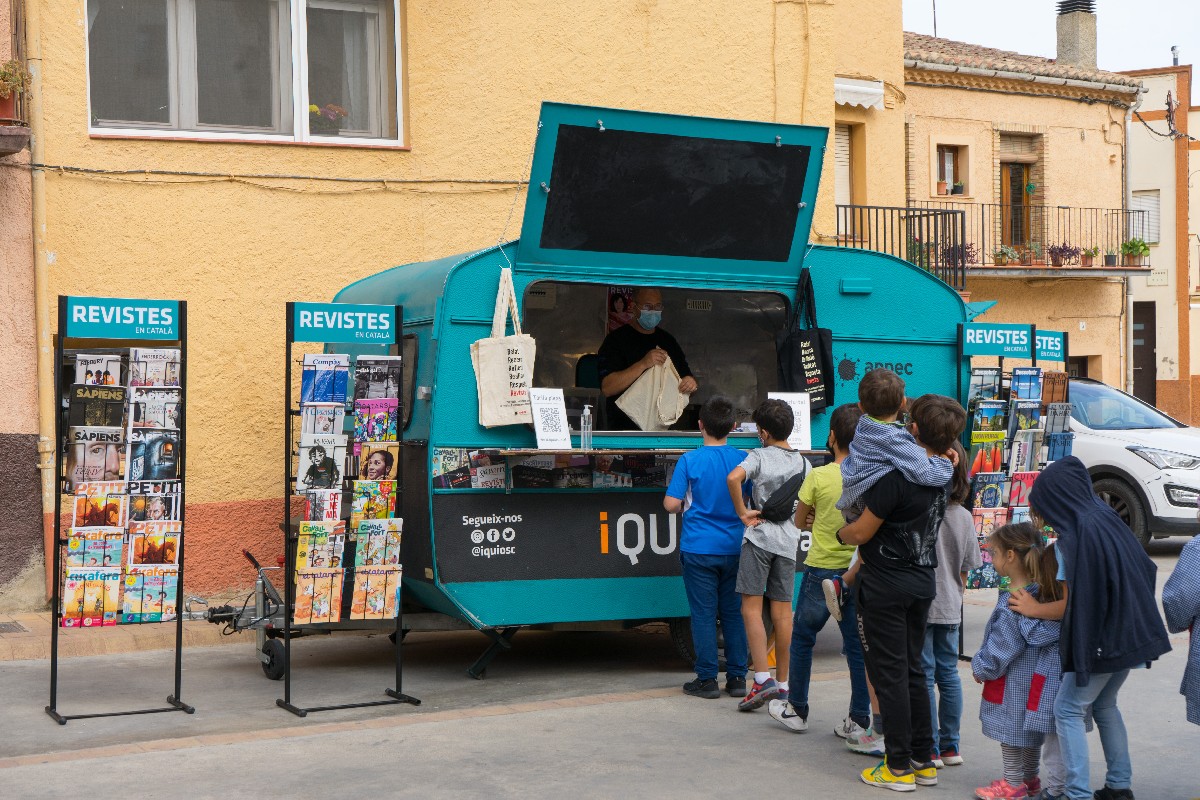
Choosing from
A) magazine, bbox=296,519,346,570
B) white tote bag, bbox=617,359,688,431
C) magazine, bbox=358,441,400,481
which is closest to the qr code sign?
magazine, bbox=358,441,400,481

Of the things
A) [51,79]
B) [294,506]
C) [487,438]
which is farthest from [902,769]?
[51,79]

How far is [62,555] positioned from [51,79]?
450 cm

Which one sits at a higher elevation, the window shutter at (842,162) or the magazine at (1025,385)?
the window shutter at (842,162)

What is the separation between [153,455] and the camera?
7367 millimetres

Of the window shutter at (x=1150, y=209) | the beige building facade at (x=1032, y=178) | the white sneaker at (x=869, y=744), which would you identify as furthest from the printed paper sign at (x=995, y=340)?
the window shutter at (x=1150, y=209)

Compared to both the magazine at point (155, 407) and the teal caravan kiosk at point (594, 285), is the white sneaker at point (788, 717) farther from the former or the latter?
the magazine at point (155, 407)

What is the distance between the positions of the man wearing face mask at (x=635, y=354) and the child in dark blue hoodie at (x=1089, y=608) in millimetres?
3939

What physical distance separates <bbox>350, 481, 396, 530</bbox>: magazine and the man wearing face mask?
2.01 metres

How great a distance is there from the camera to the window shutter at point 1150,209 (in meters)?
30.0

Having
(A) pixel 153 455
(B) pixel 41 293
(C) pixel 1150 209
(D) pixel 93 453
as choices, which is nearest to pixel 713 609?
(A) pixel 153 455

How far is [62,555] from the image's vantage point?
7.46 m

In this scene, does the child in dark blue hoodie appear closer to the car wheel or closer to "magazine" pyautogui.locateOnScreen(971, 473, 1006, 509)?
"magazine" pyautogui.locateOnScreen(971, 473, 1006, 509)

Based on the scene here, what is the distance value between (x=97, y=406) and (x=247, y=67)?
4.98 metres

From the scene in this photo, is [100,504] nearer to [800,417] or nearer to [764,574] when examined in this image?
[764,574]
